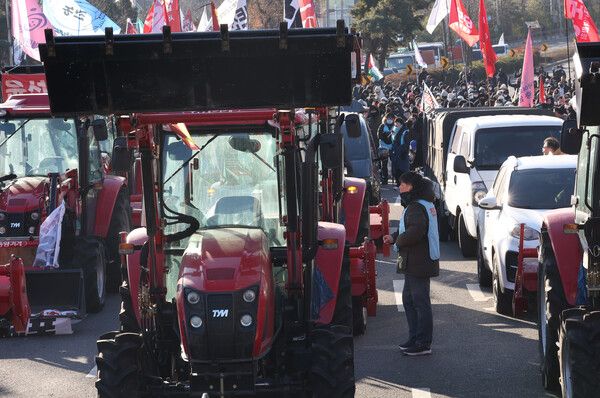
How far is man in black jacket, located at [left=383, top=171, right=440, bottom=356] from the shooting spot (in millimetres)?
9898

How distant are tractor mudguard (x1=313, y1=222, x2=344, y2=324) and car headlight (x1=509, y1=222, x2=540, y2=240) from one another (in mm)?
3455

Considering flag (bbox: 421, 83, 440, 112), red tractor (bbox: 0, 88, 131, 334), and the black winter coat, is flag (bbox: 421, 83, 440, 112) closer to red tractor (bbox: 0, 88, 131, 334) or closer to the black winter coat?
red tractor (bbox: 0, 88, 131, 334)

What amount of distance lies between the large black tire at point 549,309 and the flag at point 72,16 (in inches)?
625

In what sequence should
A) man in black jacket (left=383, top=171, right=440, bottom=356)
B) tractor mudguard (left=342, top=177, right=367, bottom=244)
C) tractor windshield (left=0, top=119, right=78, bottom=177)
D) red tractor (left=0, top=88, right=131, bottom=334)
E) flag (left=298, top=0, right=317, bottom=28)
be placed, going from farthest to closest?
flag (left=298, top=0, right=317, bottom=28)
tractor mudguard (left=342, top=177, right=367, bottom=244)
tractor windshield (left=0, top=119, right=78, bottom=177)
red tractor (left=0, top=88, right=131, bottom=334)
man in black jacket (left=383, top=171, right=440, bottom=356)

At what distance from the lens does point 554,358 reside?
26.7 feet

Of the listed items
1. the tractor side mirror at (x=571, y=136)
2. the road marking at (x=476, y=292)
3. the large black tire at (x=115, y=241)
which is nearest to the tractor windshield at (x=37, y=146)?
the large black tire at (x=115, y=241)

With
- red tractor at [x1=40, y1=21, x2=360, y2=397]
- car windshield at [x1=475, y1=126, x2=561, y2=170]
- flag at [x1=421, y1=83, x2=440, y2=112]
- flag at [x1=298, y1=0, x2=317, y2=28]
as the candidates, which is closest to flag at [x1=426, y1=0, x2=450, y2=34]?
flag at [x1=421, y1=83, x2=440, y2=112]

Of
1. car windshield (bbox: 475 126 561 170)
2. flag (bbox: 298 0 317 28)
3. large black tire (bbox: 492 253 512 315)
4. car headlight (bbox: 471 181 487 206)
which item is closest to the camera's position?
large black tire (bbox: 492 253 512 315)

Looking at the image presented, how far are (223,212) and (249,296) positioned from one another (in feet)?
3.32

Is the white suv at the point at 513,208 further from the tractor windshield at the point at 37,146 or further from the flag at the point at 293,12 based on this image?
the flag at the point at 293,12

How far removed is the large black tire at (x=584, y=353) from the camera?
6773 millimetres

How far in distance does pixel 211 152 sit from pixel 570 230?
2678 millimetres

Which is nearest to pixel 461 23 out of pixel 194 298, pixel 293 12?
pixel 293 12

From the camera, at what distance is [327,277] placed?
8.60 metres
